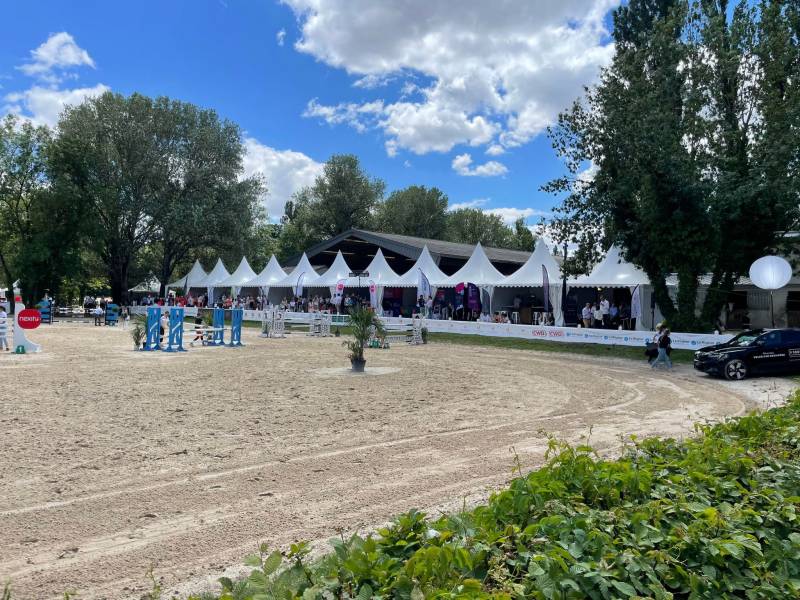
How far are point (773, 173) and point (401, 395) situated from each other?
1498 cm

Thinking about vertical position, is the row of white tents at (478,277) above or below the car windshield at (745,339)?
above

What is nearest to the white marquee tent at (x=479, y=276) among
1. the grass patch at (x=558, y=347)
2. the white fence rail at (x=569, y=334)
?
the white fence rail at (x=569, y=334)

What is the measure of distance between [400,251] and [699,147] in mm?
20488

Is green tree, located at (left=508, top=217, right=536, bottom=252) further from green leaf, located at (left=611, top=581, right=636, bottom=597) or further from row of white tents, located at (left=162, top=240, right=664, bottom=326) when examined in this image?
green leaf, located at (left=611, top=581, right=636, bottom=597)

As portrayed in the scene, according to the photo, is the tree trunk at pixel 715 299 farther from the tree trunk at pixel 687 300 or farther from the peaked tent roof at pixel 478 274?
the peaked tent roof at pixel 478 274

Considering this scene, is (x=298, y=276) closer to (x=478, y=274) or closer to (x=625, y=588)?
(x=478, y=274)

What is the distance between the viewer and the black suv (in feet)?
45.9

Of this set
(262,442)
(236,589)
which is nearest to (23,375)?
(262,442)

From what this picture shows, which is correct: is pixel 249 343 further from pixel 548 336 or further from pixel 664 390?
pixel 664 390

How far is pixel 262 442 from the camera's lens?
7.06 m

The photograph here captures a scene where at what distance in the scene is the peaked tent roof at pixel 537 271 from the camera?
2481 centimetres

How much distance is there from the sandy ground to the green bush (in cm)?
191

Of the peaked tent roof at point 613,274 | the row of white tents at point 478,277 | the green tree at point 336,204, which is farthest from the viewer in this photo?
the green tree at point 336,204

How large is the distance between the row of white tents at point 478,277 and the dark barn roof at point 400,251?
196 inches
